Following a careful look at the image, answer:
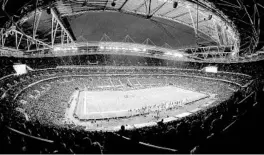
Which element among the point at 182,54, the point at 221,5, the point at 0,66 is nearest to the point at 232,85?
the point at 182,54

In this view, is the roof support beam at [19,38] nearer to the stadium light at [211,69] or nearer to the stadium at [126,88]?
the stadium at [126,88]

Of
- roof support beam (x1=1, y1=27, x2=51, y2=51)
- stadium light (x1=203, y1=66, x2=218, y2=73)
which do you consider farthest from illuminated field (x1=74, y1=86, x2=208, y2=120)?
roof support beam (x1=1, y1=27, x2=51, y2=51)

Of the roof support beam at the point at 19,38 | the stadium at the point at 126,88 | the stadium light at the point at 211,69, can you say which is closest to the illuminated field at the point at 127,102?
the stadium at the point at 126,88

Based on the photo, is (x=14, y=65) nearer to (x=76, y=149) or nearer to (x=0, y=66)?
(x=0, y=66)

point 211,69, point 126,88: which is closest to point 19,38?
point 126,88

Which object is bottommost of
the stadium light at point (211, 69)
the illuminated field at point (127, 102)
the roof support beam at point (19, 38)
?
the illuminated field at point (127, 102)

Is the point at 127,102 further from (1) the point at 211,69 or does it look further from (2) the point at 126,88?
(1) the point at 211,69

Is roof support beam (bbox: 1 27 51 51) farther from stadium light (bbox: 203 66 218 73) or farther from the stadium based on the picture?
stadium light (bbox: 203 66 218 73)
